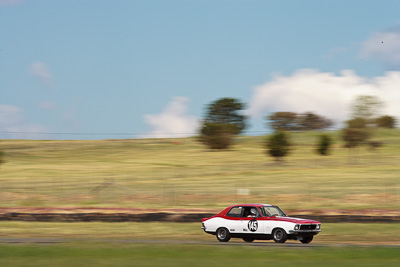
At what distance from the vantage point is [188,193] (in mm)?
43938

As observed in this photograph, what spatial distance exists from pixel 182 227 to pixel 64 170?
41.9 m

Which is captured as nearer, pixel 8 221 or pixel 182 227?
pixel 182 227

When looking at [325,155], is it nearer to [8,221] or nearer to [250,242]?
[8,221]

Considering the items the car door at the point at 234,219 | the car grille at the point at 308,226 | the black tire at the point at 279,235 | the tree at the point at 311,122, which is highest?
the tree at the point at 311,122

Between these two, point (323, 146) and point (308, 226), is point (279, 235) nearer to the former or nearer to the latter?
point (308, 226)

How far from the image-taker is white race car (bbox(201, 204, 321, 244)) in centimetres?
1931

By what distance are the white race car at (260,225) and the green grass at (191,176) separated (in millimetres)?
13111

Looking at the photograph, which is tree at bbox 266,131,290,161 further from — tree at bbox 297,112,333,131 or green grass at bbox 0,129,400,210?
tree at bbox 297,112,333,131

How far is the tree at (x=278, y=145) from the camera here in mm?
74000

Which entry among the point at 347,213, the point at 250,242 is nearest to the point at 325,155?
the point at 347,213

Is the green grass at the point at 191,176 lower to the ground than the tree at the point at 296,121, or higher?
lower

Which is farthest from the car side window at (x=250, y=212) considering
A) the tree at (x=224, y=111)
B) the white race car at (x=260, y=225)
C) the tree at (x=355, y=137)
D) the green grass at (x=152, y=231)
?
the tree at (x=224, y=111)

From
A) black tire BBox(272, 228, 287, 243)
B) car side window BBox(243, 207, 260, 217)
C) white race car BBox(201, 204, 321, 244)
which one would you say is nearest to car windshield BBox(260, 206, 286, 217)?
white race car BBox(201, 204, 321, 244)

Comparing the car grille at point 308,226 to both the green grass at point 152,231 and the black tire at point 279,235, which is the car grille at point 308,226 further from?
the green grass at point 152,231
